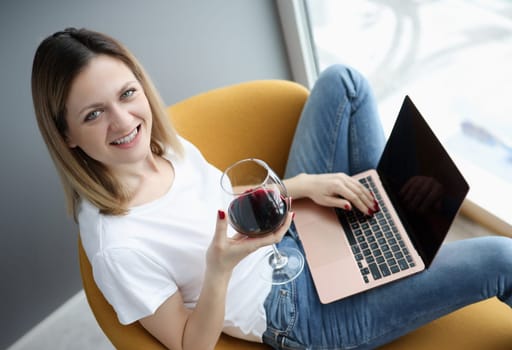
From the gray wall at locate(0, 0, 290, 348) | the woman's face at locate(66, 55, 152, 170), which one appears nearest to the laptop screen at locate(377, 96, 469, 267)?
the woman's face at locate(66, 55, 152, 170)

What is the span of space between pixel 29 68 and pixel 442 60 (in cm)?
160

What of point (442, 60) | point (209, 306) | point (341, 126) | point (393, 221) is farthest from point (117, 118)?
point (442, 60)

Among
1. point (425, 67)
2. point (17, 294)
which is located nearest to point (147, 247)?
point (17, 294)

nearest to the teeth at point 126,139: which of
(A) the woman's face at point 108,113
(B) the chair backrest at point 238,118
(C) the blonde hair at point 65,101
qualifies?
(A) the woman's face at point 108,113

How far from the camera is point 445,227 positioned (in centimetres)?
107

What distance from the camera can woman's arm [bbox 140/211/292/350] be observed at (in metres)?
0.99

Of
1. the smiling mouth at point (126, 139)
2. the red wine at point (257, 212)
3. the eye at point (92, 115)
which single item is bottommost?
the red wine at point (257, 212)

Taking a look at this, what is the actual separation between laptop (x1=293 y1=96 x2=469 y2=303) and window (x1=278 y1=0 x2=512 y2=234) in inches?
28.3

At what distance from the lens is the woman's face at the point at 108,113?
3.46ft

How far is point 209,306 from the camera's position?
1.03 m

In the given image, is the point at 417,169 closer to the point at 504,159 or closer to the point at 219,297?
the point at 219,297

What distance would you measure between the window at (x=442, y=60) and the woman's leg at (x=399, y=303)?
0.75 m

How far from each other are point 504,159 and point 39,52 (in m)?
1.77

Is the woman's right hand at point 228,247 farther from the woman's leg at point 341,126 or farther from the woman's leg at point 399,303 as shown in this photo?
the woman's leg at point 341,126
